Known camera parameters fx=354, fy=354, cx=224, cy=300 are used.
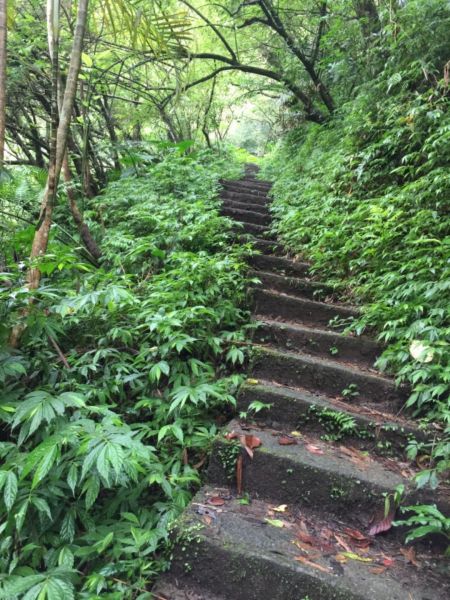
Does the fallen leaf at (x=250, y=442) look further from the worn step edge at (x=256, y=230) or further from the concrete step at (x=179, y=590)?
the worn step edge at (x=256, y=230)

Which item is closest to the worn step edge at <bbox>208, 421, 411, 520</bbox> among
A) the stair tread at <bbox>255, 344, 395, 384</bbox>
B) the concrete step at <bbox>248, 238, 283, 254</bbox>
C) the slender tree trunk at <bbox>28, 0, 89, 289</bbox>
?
the stair tread at <bbox>255, 344, 395, 384</bbox>

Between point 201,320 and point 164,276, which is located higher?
point 164,276

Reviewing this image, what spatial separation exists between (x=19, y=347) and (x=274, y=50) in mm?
8810

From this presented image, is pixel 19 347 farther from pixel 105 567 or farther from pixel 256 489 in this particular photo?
pixel 256 489

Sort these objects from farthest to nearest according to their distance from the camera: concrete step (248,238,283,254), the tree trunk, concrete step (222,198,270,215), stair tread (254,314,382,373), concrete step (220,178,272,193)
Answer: concrete step (220,178,272,193)
concrete step (222,198,270,215)
the tree trunk
concrete step (248,238,283,254)
stair tread (254,314,382,373)

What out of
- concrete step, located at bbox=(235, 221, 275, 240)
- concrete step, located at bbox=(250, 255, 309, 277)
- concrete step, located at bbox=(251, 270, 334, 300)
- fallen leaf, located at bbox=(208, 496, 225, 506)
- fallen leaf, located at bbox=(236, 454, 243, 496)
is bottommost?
fallen leaf, located at bbox=(208, 496, 225, 506)

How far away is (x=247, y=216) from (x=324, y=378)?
3.52 metres

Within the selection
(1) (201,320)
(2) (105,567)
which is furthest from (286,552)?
(1) (201,320)

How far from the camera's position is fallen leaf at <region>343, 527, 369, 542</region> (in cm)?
182

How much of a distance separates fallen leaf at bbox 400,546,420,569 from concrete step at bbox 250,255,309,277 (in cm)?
277

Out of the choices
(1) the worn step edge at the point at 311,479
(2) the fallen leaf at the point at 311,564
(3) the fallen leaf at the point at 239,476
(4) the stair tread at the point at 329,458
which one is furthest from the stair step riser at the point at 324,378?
(2) the fallen leaf at the point at 311,564

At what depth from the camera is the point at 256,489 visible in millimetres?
2021

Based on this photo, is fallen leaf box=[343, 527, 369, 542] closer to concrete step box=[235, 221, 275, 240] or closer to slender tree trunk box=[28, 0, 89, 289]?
slender tree trunk box=[28, 0, 89, 289]

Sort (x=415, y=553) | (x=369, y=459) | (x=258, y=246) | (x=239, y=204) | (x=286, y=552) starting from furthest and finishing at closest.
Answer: (x=239, y=204) < (x=258, y=246) < (x=369, y=459) < (x=415, y=553) < (x=286, y=552)
